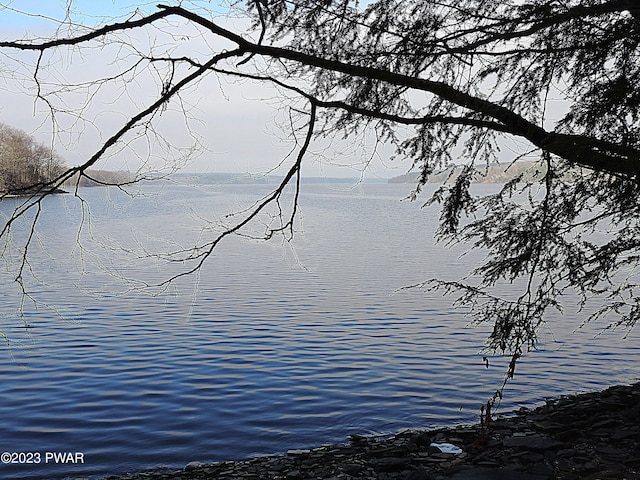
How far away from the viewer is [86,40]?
16.8ft

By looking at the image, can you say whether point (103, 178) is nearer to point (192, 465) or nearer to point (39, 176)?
point (39, 176)

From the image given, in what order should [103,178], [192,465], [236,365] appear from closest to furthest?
[103,178], [192,465], [236,365]

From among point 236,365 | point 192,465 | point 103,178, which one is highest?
point 103,178

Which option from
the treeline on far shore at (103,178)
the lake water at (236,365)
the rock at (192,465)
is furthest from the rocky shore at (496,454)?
the treeline on far shore at (103,178)

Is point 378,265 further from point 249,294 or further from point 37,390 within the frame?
point 37,390

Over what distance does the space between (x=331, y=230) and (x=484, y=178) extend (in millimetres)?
32414

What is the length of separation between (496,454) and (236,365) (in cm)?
651

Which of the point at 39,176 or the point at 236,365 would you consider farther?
the point at 236,365

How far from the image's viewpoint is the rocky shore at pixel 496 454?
18.2 ft

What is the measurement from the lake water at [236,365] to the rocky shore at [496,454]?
0.66 metres

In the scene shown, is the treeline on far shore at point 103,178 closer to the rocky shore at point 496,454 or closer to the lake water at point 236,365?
the lake water at point 236,365

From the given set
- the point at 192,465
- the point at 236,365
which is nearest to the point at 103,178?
the point at 192,465

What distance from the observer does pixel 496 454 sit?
630 centimetres

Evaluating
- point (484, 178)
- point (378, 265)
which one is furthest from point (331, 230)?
point (484, 178)
